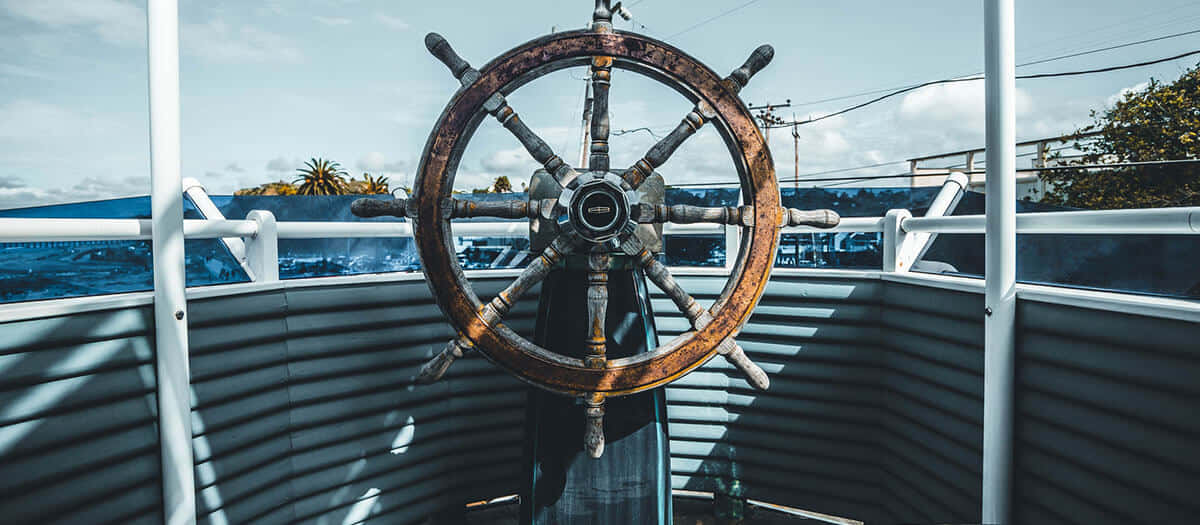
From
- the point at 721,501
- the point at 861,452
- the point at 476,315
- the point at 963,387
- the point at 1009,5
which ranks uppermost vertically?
the point at 1009,5

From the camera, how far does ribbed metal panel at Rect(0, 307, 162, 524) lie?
1.21m

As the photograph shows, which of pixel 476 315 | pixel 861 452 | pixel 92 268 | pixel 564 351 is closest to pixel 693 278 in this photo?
pixel 861 452

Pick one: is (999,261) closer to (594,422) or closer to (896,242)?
(896,242)

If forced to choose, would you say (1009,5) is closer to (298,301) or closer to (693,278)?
(693,278)

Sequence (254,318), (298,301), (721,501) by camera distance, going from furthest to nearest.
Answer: (721,501) < (298,301) < (254,318)

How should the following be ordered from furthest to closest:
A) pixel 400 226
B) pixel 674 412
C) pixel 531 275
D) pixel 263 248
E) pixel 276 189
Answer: pixel 276 189 → pixel 674 412 → pixel 400 226 → pixel 263 248 → pixel 531 275

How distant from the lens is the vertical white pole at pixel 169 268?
4.47 feet

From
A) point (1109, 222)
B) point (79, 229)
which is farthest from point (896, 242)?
point (79, 229)

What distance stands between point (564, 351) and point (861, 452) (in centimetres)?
125

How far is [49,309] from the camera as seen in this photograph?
4.14 feet

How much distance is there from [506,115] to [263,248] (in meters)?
0.92

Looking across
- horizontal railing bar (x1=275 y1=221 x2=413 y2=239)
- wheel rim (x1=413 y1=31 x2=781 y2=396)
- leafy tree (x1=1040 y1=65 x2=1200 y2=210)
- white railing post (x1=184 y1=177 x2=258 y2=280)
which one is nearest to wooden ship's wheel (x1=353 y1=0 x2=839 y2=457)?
wheel rim (x1=413 y1=31 x2=781 y2=396)

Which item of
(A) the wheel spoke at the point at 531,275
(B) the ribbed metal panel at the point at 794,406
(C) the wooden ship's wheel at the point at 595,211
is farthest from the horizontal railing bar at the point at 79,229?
(B) the ribbed metal panel at the point at 794,406

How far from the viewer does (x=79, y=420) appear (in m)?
1.29
